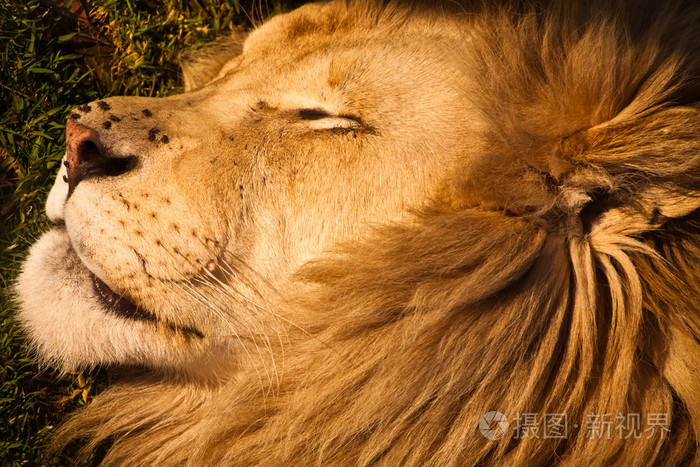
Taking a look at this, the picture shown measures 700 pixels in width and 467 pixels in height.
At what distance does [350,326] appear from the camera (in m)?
1.55

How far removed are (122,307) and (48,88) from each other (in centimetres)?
143

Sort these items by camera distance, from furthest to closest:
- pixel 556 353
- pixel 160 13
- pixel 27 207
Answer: pixel 160 13, pixel 27 207, pixel 556 353

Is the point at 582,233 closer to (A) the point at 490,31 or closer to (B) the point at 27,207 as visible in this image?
(A) the point at 490,31

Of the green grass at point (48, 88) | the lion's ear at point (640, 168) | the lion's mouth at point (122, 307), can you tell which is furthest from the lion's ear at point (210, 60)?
the lion's ear at point (640, 168)

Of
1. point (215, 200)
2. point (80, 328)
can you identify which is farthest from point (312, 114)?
point (80, 328)

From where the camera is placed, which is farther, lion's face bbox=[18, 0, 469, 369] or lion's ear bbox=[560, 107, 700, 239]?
lion's face bbox=[18, 0, 469, 369]

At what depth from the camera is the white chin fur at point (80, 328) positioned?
1622 millimetres

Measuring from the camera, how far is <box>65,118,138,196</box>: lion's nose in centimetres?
157

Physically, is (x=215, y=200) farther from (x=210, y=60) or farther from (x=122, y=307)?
(x=210, y=60)

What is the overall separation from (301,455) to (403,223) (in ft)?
2.15

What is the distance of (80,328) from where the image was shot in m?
1.65

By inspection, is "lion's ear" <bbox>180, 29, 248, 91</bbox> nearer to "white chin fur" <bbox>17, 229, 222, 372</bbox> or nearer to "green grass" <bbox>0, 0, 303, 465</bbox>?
"green grass" <bbox>0, 0, 303, 465</bbox>

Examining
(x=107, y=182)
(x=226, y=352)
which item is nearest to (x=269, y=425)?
(x=226, y=352)

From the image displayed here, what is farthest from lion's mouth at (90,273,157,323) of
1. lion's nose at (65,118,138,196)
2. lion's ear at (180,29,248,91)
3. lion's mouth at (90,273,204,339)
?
lion's ear at (180,29,248,91)
